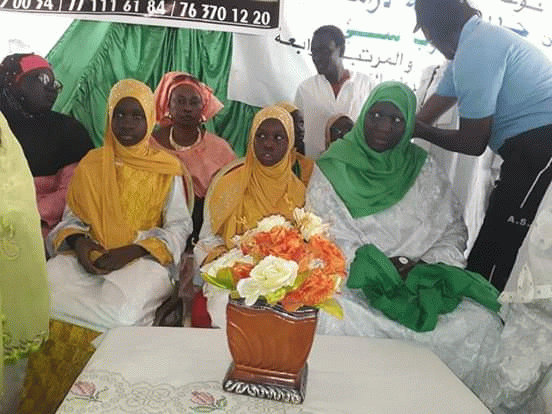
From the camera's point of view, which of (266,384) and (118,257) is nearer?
(266,384)

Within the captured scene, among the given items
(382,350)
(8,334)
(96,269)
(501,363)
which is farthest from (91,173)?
(501,363)

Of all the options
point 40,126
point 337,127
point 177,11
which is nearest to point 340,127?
point 337,127

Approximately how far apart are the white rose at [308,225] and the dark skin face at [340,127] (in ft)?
4.61

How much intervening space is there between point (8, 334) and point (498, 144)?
1.88 m

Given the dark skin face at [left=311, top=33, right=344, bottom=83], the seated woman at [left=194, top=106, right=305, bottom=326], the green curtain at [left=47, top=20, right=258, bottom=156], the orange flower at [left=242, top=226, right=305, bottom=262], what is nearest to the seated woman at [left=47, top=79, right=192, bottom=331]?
the seated woman at [left=194, top=106, right=305, bottom=326]

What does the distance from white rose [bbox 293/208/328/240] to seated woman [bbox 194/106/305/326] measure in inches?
43.1

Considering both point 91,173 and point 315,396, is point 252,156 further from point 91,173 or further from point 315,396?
point 315,396

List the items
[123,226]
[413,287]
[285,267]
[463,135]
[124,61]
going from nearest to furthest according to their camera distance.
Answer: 1. [285,267]
2. [413,287]
3. [123,226]
4. [463,135]
5. [124,61]

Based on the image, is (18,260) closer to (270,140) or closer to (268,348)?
(268,348)

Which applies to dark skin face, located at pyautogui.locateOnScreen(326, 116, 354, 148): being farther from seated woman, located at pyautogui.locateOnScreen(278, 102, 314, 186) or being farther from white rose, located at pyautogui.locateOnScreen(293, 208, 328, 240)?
white rose, located at pyautogui.locateOnScreen(293, 208, 328, 240)

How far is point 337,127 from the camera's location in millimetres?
2660

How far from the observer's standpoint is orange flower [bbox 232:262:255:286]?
123 centimetres

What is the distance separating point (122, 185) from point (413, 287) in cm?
112

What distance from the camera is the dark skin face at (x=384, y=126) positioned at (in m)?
2.33
